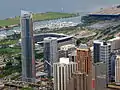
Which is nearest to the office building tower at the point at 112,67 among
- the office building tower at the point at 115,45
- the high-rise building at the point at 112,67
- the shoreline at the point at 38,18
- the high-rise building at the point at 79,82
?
the high-rise building at the point at 112,67

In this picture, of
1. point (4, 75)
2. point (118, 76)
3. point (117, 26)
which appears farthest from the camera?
point (117, 26)

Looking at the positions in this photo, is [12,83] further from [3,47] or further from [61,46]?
[3,47]

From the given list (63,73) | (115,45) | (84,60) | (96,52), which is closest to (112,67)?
(96,52)

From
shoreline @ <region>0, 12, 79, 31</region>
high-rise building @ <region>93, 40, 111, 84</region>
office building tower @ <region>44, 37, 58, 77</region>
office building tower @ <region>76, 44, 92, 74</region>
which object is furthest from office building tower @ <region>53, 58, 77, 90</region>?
shoreline @ <region>0, 12, 79, 31</region>

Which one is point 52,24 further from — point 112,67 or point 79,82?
point 79,82

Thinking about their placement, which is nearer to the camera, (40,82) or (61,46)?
(40,82)

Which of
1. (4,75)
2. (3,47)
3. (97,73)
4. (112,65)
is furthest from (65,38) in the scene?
(97,73)
